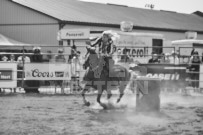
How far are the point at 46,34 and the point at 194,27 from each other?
21472mm

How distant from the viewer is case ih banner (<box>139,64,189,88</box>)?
54.9ft

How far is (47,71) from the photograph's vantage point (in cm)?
1582

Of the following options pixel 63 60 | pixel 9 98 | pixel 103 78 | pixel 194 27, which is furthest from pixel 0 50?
pixel 194 27

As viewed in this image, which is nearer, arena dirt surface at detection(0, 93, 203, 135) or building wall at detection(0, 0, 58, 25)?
arena dirt surface at detection(0, 93, 203, 135)

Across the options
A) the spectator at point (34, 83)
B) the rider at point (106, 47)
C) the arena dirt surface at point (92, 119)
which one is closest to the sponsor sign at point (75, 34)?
the spectator at point (34, 83)

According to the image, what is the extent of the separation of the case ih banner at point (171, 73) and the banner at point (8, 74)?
218 inches

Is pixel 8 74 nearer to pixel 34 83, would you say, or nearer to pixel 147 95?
pixel 34 83

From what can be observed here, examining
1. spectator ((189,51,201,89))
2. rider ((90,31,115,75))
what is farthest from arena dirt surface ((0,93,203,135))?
spectator ((189,51,201,89))

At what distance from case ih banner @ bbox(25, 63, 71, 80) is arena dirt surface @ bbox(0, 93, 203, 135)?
2.46m

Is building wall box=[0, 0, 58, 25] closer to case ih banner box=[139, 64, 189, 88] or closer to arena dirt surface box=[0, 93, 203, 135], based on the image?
case ih banner box=[139, 64, 189, 88]

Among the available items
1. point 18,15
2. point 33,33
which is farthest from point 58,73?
point 18,15

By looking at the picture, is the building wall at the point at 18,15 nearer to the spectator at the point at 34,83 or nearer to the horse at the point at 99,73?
the spectator at the point at 34,83

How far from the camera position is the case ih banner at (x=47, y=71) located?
51.8 feet

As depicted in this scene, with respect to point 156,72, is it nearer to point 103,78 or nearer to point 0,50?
point 103,78
